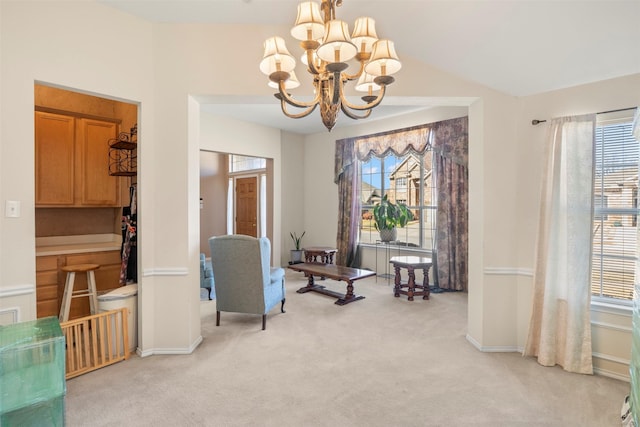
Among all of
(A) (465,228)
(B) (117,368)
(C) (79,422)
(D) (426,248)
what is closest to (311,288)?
(D) (426,248)

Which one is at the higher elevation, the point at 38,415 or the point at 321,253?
the point at 321,253

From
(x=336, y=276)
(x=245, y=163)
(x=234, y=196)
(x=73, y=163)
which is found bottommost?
(x=336, y=276)

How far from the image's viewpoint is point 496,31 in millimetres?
2361

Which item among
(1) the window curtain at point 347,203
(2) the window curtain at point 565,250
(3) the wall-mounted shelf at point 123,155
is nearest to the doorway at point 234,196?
(1) the window curtain at point 347,203

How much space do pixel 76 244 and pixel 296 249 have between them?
385 cm

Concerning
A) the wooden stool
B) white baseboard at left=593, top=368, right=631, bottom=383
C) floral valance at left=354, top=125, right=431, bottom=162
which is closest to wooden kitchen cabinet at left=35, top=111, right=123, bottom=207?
the wooden stool

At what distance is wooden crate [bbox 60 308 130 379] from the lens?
2.53 metres

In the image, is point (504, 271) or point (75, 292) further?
point (75, 292)

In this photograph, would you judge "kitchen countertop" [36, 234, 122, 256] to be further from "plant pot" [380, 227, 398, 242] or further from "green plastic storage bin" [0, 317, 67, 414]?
"plant pot" [380, 227, 398, 242]

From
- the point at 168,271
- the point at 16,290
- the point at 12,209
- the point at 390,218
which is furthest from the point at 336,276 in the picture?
the point at 12,209

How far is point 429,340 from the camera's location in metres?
3.21

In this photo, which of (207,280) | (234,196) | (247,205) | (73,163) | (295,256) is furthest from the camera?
(234,196)

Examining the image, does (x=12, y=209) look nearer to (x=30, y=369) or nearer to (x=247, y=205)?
(x=30, y=369)

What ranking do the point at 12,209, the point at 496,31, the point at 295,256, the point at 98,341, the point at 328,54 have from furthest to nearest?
the point at 295,256
the point at 98,341
the point at 496,31
the point at 12,209
the point at 328,54
